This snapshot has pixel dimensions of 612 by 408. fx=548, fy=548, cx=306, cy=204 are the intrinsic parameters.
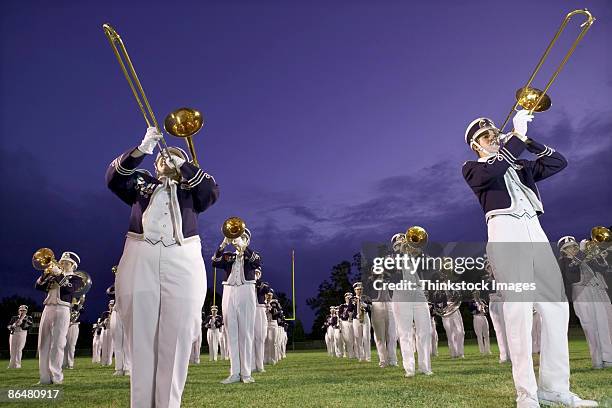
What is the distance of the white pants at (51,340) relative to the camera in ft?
33.9

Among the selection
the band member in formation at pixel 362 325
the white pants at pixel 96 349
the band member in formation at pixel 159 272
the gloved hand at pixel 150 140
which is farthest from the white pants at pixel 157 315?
the white pants at pixel 96 349

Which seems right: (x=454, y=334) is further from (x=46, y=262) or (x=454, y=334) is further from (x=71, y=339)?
(x=71, y=339)

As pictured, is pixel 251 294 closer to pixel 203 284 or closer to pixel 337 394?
pixel 337 394

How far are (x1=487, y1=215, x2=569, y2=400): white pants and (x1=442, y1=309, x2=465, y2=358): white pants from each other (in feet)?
36.8

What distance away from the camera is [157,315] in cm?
454

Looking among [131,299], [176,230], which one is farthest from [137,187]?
[131,299]

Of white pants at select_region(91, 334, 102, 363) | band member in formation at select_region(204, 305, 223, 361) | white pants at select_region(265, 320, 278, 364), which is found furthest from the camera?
band member in formation at select_region(204, 305, 223, 361)

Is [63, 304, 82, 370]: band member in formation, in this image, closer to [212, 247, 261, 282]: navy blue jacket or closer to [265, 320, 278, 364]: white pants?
[265, 320, 278, 364]: white pants

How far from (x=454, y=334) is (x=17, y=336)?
15.3 meters

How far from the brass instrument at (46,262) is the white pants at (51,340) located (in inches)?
Result: 32.2

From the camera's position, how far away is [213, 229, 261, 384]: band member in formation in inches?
375

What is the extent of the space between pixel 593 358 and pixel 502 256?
18.5 feet

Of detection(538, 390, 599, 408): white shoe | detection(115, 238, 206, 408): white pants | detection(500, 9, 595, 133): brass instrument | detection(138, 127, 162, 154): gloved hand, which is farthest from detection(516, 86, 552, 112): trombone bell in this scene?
detection(115, 238, 206, 408): white pants

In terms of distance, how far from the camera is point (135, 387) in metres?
4.42
